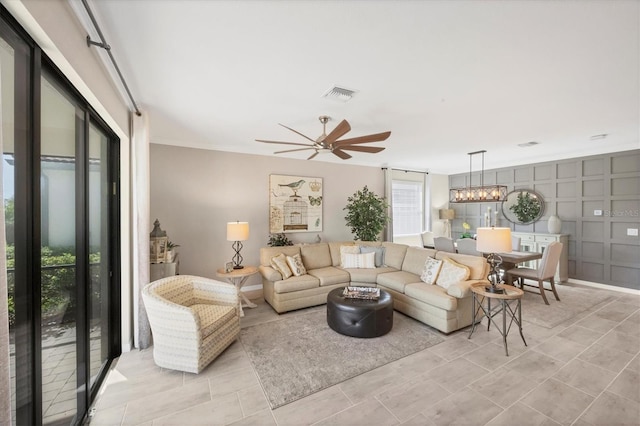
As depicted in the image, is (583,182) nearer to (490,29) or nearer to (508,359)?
(508,359)

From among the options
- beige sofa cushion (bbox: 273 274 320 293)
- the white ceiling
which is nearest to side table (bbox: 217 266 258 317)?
beige sofa cushion (bbox: 273 274 320 293)

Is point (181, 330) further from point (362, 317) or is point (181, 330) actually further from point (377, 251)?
point (377, 251)

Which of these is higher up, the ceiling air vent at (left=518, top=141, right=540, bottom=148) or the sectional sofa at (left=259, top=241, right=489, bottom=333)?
the ceiling air vent at (left=518, top=141, right=540, bottom=148)

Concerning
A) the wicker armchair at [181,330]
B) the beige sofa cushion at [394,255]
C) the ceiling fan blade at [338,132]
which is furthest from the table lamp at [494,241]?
the wicker armchair at [181,330]

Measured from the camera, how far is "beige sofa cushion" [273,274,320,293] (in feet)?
12.5

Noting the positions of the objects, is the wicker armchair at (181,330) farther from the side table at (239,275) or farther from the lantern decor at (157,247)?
the side table at (239,275)

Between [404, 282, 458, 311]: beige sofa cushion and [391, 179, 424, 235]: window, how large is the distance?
11.1 feet

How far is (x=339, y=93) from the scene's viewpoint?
2625mm

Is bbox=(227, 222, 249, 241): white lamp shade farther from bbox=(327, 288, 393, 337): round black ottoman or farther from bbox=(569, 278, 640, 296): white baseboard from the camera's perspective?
bbox=(569, 278, 640, 296): white baseboard

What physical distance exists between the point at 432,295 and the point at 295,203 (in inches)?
121

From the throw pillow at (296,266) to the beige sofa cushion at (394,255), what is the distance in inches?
61.1

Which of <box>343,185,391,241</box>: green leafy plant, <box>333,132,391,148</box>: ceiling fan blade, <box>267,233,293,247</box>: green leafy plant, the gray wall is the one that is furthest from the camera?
<box>343,185,391,241</box>: green leafy plant

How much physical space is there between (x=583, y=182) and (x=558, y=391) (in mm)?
4984

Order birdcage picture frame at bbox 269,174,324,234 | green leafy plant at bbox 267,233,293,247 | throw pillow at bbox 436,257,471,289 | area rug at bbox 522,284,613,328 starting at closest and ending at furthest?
throw pillow at bbox 436,257,471,289 < area rug at bbox 522,284,613,328 < green leafy plant at bbox 267,233,293,247 < birdcage picture frame at bbox 269,174,324,234
